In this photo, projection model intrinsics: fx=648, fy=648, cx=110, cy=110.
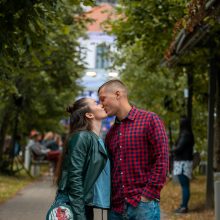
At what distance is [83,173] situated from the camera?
4820 millimetres

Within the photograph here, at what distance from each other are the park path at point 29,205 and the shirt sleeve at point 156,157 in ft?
18.5

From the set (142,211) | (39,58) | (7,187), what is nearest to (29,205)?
(7,187)

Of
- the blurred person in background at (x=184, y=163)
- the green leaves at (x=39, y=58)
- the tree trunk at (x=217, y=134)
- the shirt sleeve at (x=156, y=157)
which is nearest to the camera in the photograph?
the shirt sleeve at (x=156, y=157)

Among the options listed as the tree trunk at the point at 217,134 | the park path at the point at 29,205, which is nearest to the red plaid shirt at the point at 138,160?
the park path at the point at 29,205

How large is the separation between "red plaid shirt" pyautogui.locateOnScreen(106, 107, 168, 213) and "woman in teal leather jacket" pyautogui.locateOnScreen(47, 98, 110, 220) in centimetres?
11

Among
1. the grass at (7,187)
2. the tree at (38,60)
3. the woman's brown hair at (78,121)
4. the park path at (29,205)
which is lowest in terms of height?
the park path at (29,205)

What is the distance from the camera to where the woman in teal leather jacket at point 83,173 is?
15.5 ft

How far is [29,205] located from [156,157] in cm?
885

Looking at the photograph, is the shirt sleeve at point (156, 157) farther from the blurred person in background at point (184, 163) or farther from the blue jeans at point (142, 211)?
the blurred person in background at point (184, 163)

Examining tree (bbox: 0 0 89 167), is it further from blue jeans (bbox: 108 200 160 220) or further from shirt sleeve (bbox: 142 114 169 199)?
blue jeans (bbox: 108 200 160 220)

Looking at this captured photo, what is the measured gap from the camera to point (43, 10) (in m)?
8.95

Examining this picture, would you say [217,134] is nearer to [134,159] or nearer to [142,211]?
[134,159]

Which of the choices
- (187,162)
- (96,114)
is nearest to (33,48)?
(187,162)

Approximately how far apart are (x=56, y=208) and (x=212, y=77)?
9118 millimetres
